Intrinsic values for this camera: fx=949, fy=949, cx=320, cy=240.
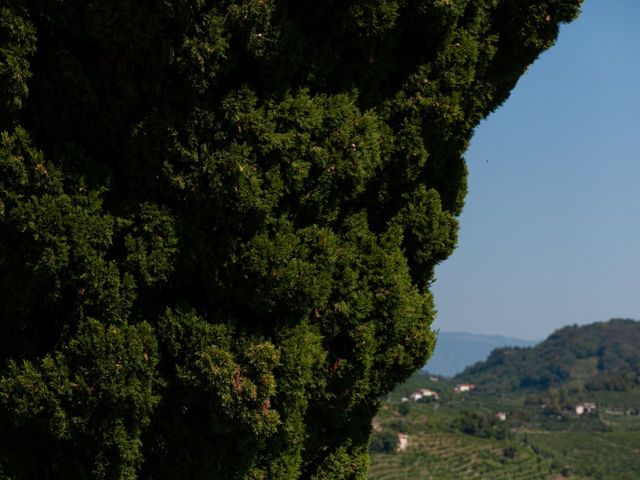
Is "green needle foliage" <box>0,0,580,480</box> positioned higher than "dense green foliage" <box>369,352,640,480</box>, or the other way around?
"dense green foliage" <box>369,352,640,480</box>

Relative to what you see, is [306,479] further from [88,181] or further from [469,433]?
[469,433]

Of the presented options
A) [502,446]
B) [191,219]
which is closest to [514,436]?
[502,446]

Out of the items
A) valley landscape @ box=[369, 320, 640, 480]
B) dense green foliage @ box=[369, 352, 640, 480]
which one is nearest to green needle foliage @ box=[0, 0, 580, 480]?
valley landscape @ box=[369, 320, 640, 480]

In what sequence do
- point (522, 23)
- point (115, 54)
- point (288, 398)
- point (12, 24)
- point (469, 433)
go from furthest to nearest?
1. point (469, 433)
2. point (522, 23)
3. point (288, 398)
4. point (115, 54)
5. point (12, 24)

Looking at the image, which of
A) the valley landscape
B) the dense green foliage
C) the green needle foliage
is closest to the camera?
the green needle foliage

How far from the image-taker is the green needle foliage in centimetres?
610

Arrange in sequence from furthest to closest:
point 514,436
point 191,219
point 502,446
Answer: point 514,436 → point 502,446 → point 191,219

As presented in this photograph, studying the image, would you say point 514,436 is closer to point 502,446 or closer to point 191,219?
point 502,446

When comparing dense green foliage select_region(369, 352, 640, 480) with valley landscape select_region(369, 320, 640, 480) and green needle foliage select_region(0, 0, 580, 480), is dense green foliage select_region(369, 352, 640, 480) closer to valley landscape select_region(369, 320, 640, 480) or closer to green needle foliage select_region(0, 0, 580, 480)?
valley landscape select_region(369, 320, 640, 480)

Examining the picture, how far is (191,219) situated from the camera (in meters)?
6.46

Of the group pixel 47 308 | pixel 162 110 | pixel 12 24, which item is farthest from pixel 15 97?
pixel 47 308

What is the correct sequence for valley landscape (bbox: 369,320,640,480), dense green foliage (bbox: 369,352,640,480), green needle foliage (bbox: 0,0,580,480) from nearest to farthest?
green needle foliage (bbox: 0,0,580,480)
dense green foliage (bbox: 369,352,640,480)
valley landscape (bbox: 369,320,640,480)

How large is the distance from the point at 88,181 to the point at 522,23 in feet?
12.4

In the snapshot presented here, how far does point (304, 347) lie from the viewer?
6902 millimetres
